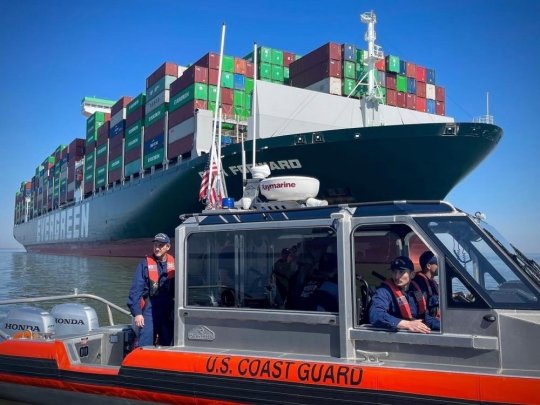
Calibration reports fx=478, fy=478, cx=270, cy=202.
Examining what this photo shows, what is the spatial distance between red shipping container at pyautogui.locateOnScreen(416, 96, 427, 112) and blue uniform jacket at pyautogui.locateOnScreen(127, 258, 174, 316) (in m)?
22.4

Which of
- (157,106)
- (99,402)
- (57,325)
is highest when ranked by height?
(157,106)

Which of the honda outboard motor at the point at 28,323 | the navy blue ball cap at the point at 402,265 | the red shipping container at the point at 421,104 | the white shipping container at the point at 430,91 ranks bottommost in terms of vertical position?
the honda outboard motor at the point at 28,323

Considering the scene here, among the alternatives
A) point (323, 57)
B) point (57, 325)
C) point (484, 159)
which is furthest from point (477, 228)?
point (323, 57)

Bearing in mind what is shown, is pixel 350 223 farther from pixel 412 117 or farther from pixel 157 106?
pixel 157 106

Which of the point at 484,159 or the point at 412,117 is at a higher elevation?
the point at 412,117

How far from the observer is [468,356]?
278 centimetres

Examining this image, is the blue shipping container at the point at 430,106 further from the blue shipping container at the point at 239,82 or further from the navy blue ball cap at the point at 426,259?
the navy blue ball cap at the point at 426,259

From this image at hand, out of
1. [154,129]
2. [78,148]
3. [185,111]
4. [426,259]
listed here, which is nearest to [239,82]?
[185,111]

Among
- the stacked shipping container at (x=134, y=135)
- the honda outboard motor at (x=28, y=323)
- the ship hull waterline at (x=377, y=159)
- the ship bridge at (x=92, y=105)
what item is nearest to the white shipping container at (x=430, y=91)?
the ship hull waterline at (x=377, y=159)

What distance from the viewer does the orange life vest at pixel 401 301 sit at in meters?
3.15

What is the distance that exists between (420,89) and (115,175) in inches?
846

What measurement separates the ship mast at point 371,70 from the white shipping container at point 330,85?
148 cm

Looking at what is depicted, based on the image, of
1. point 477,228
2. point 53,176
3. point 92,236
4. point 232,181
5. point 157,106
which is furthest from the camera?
point 53,176

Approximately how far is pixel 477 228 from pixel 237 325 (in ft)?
5.75
